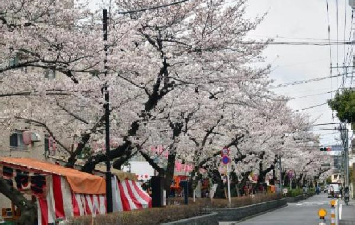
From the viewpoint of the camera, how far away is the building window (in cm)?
2839

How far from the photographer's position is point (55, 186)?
62.8ft

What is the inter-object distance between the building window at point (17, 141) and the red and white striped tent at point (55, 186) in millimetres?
8256

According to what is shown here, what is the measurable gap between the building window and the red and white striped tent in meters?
8.26

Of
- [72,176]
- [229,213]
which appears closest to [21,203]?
[72,176]

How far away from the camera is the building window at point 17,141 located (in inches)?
1118

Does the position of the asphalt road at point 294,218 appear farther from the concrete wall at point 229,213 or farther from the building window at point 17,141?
the building window at point 17,141

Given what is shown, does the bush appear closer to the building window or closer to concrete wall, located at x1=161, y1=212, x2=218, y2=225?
concrete wall, located at x1=161, y1=212, x2=218, y2=225

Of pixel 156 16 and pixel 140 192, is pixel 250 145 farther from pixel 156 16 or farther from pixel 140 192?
pixel 156 16

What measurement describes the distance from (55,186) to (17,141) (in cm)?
1053

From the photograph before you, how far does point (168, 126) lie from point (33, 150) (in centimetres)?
814

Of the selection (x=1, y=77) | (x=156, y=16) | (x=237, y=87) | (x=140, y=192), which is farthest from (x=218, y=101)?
(x=1, y=77)

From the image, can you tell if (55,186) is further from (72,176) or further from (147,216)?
(147,216)

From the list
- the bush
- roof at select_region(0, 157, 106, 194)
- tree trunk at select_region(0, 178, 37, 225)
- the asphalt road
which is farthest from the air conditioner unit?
tree trunk at select_region(0, 178, 37, 225)

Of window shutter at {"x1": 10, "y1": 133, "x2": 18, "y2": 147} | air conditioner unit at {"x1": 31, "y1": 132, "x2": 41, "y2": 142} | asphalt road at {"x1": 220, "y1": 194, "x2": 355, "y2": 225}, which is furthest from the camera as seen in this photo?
air conditioner unit at {"x1": 31, "y1": 132, "x2": 41, "y2": 142}
